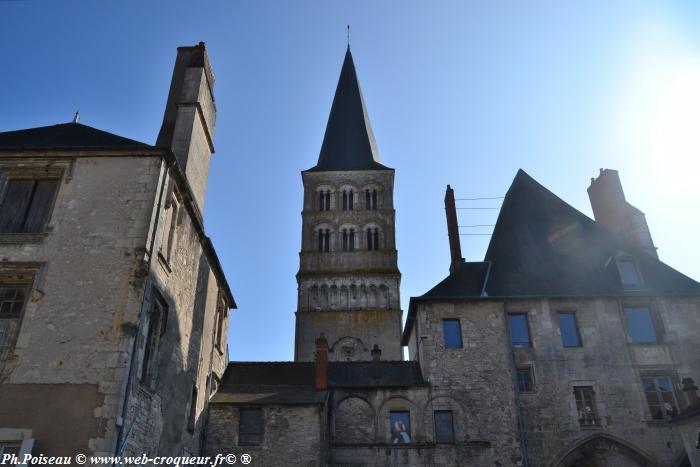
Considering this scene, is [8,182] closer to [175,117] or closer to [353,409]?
[175,117]

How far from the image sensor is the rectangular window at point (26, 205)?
12.4 m

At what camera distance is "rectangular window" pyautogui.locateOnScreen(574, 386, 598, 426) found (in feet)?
57.1

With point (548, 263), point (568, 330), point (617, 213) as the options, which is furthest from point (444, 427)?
point (617, 213)

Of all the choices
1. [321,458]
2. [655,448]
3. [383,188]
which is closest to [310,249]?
[383,188]

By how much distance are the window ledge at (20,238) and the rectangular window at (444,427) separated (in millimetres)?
12508

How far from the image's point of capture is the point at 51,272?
1173 cm

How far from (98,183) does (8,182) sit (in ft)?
7.06

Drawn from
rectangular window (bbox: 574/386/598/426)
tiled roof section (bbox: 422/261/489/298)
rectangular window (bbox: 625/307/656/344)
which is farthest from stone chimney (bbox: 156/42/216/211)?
rectangular window (bbox: 625/307/656/344)

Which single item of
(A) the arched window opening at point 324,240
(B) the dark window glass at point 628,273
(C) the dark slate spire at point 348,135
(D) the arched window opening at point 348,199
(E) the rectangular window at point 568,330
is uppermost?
(C) the dark slate spire at point 348,135

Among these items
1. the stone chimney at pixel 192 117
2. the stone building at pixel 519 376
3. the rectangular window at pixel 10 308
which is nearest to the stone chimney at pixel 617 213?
the stone building at pixel 519 376

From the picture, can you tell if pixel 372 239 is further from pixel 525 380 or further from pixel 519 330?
pixel 525 380

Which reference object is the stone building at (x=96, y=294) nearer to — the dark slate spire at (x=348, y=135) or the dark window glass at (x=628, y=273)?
the dark window glass at (x=628, y=273)

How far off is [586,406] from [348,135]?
2835 centimetres

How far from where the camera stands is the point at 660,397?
58.0 feet
